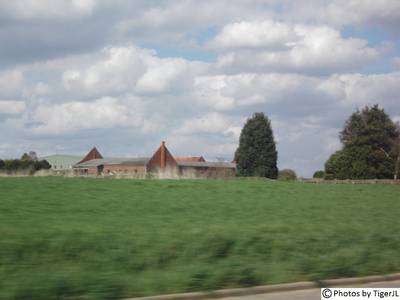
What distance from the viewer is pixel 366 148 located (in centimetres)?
7919

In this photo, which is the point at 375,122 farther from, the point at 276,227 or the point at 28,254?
the point at 28,254

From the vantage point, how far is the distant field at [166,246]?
9359 mm

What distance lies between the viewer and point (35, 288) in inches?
339

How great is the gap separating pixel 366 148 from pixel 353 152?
9.92 feet

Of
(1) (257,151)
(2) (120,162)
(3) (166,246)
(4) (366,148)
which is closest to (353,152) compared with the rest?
(4) (366,148)

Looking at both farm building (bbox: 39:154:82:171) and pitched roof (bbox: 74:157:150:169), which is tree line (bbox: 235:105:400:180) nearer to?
pitched roof (bbox: 74:157:150:169)

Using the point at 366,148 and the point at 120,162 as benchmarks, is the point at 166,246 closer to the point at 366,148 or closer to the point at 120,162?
the point at 366,148

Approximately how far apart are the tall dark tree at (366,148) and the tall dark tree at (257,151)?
25.1 feet

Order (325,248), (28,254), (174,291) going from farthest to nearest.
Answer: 1. (325,248)
2. (28,254)
3. (174,291)

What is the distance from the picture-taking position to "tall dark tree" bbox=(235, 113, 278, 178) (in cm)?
7969

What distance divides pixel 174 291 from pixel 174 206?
10040 millimetres

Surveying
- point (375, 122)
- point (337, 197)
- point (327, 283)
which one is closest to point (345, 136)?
point (375, 122)

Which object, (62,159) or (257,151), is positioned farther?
(62,159)

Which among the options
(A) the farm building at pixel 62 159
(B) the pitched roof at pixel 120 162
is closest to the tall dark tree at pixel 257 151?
(B) the pitched roof at pixel 120 162
